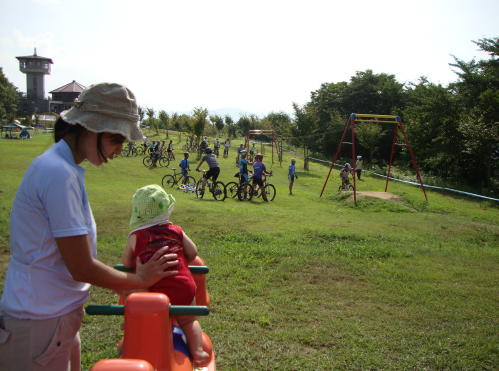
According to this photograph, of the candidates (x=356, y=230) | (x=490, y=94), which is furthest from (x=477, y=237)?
(x=490, y=94)

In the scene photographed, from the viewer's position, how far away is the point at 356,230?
8.77m

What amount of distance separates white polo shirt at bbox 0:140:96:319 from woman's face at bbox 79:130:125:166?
0.08 metres

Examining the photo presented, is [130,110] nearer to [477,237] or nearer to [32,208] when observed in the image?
[32,208]

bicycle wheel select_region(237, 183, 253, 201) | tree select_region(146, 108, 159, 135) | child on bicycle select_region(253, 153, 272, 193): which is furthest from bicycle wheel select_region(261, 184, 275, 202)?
tree select_region(146, 108, 159, 135)

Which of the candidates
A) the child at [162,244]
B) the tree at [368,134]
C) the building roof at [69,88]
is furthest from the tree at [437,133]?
the building roof at [69,88]

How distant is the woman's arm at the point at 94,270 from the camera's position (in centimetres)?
156

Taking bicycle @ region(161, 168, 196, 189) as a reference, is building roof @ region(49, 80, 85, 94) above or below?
above

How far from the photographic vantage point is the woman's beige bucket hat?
5.50 feet

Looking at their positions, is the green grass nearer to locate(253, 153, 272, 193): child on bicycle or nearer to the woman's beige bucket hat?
the woman's beige bucket hat

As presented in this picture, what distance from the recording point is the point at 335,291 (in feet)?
17.2

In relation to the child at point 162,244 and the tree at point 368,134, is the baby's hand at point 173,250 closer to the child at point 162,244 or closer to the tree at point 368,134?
the child at point 162,244

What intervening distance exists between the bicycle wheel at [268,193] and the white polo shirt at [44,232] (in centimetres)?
1356

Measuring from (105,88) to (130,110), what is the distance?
5.4 inches

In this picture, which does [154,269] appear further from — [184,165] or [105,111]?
[184,165]
